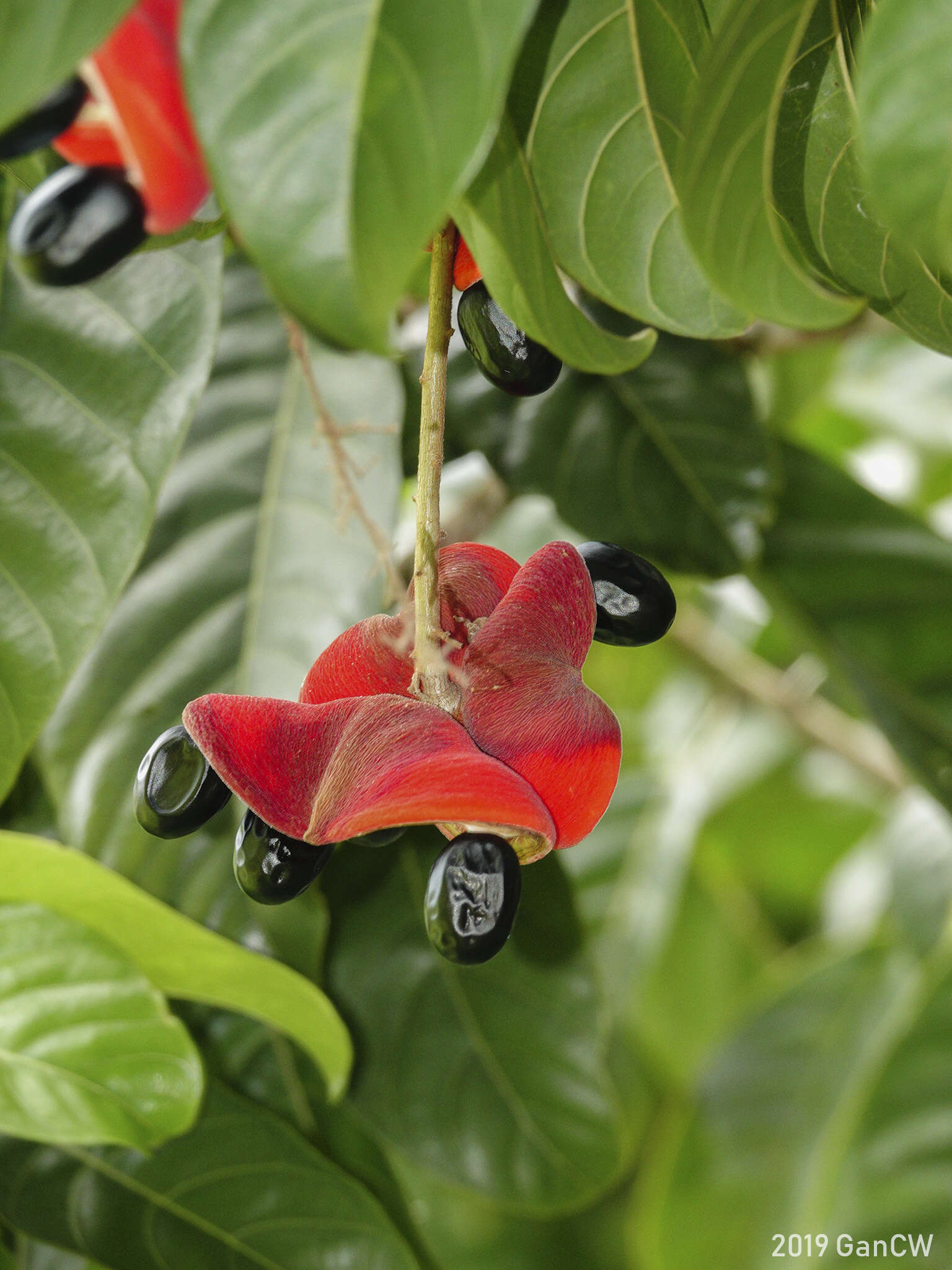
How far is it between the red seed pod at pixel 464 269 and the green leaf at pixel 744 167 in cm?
9

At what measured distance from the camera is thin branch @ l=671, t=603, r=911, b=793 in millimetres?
1437

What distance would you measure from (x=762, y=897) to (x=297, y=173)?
202 cm

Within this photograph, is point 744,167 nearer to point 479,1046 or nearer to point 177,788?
point 177,788

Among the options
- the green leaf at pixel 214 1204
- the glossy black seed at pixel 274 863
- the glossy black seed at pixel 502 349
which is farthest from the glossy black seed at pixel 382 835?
the green leaf at pixel 214 1204

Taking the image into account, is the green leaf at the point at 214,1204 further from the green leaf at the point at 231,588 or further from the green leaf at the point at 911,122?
the green leaf at the point at 911,122

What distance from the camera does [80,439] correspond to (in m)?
0.56

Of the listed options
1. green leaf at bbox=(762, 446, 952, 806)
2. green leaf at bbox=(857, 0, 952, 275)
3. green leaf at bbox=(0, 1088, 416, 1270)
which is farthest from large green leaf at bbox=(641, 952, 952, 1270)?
green leaf at bbox=(857, 0, 952, 275)

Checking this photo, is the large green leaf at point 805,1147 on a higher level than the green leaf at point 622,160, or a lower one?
lower

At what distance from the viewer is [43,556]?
53cm

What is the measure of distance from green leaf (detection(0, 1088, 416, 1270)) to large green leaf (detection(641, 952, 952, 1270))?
723 mm

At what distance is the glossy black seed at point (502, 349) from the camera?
43cm

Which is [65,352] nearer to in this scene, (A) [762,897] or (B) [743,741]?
(B) [743,741]

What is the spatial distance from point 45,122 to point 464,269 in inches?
7.3

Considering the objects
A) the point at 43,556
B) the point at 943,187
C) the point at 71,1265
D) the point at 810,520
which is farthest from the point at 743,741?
the point at 943,187
